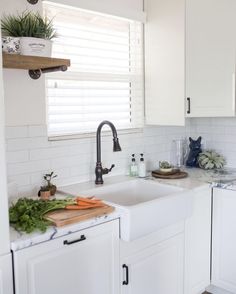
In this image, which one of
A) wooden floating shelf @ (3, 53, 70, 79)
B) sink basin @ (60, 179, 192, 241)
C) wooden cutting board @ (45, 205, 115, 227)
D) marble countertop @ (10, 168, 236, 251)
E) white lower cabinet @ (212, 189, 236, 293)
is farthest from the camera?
white lower cabinet @ (212, 189, 236, 293)

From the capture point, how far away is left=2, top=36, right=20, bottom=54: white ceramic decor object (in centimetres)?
169

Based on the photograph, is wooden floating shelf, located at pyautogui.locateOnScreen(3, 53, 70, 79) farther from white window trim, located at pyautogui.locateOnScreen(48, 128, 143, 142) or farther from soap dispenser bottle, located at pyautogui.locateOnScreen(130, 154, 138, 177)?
soap dispenser bottle, located at pyautogui.locateOnScreen(130, 154, 138, 177)

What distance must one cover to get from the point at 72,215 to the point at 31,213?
7.3 inches

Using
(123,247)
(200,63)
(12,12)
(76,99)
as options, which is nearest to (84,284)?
(123,247)

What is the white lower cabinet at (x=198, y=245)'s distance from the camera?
2.33 metres

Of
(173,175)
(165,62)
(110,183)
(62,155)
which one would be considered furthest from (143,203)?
(165,62)

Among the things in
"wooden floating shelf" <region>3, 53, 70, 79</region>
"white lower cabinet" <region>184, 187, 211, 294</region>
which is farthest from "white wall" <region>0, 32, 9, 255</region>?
"white lower cabinet" <region>184, 187, 211, 294</region>

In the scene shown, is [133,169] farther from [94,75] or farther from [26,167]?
[26,167]

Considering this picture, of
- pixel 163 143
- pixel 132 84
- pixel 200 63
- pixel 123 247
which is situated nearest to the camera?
pixel 123 247

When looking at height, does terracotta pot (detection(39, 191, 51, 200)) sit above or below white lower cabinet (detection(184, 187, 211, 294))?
above

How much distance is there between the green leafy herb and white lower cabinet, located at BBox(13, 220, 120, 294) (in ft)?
0.28

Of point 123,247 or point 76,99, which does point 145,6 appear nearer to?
point 76,99

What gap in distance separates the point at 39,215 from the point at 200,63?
63.3 inches

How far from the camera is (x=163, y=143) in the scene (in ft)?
9.76
